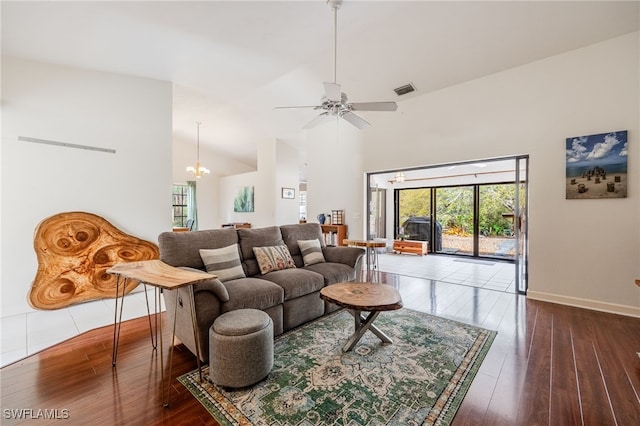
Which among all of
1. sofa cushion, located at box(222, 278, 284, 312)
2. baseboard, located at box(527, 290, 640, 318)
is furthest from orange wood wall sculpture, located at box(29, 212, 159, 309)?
baseboard, located at box(527, 290, 640, 318)

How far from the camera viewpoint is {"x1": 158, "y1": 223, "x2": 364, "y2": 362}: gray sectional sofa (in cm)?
212

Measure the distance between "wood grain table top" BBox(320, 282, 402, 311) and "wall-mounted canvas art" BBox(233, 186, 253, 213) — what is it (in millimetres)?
6603

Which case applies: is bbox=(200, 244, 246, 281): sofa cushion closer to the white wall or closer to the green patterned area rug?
the green patterned area rug

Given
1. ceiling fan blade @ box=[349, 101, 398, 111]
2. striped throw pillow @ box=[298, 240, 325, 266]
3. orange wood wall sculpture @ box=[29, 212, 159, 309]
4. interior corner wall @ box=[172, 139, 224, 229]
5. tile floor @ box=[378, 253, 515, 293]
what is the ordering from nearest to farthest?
ceiling fan blade @ box=[349, 101, 398, 111]
orange wood wall sculpture @ box=[29, 212, 159, 309]
striped throw pillow @ box=[298, 240, 325, 266]
tile floor @ box=[378, 253, 515, 293]
interior corner wall @ box=[172, 139, 224, 229]

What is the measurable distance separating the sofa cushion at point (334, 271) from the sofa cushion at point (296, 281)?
0.38 feet

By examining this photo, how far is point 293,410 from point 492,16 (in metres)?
4.25

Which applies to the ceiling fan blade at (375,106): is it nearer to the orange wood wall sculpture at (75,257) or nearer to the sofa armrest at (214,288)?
the sofa armrest at (214,288)

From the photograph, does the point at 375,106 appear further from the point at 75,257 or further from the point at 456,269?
the point at 456,269

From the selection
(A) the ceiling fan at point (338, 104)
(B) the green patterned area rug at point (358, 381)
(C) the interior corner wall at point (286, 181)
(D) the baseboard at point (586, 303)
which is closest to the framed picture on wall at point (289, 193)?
(C) the interior corner wall at point (286, 181)

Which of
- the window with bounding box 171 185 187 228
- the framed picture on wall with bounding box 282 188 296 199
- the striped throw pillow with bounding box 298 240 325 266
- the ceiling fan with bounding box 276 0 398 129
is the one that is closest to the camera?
the ceiling fan with bounding box 276 0 398 129

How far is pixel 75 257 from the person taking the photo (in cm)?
346

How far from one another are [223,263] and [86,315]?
196 cm

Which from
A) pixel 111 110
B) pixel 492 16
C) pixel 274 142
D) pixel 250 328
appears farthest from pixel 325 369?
pixel 274 142

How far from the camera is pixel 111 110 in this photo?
3809mm
